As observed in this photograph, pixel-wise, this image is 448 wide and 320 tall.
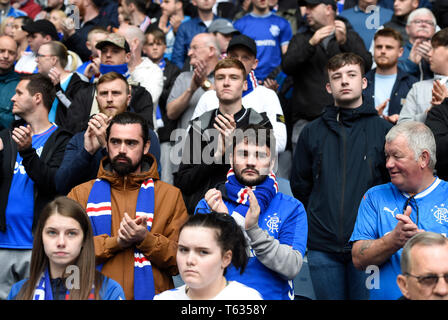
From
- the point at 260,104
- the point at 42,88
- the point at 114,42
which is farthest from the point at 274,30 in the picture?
the point at 42,88

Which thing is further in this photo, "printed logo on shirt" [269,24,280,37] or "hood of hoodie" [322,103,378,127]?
"printed logo on shirt" [269,24,280,37]

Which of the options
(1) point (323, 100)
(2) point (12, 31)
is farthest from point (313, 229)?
(2) point (12, 31)

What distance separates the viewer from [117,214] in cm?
535

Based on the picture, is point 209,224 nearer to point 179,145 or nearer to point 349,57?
point 349,57

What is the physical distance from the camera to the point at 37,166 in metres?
6.14

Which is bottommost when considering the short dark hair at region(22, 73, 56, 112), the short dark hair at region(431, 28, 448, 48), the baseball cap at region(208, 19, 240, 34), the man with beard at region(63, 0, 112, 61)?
the short dark hair at region(22, 73, 56, 112)

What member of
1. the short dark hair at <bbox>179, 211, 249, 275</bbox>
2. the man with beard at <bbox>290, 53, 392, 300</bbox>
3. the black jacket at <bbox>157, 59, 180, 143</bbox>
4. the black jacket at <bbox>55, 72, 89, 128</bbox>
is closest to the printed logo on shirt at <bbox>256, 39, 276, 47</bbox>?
the black jacket at <bbox>157, 59, 180, 143</bbox>

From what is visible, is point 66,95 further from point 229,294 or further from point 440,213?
point 440,213

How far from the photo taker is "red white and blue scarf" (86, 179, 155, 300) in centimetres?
513

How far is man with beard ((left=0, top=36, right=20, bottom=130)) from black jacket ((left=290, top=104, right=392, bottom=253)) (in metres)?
3.71

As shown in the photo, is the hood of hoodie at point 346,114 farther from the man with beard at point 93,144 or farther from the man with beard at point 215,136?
the man with beard at point 93,144

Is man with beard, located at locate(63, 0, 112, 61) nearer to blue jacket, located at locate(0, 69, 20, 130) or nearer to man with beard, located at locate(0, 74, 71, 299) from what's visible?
blue jacket, located at locate(0, 69, 20, 130)

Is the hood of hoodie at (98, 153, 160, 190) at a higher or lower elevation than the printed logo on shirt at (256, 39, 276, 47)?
lower
